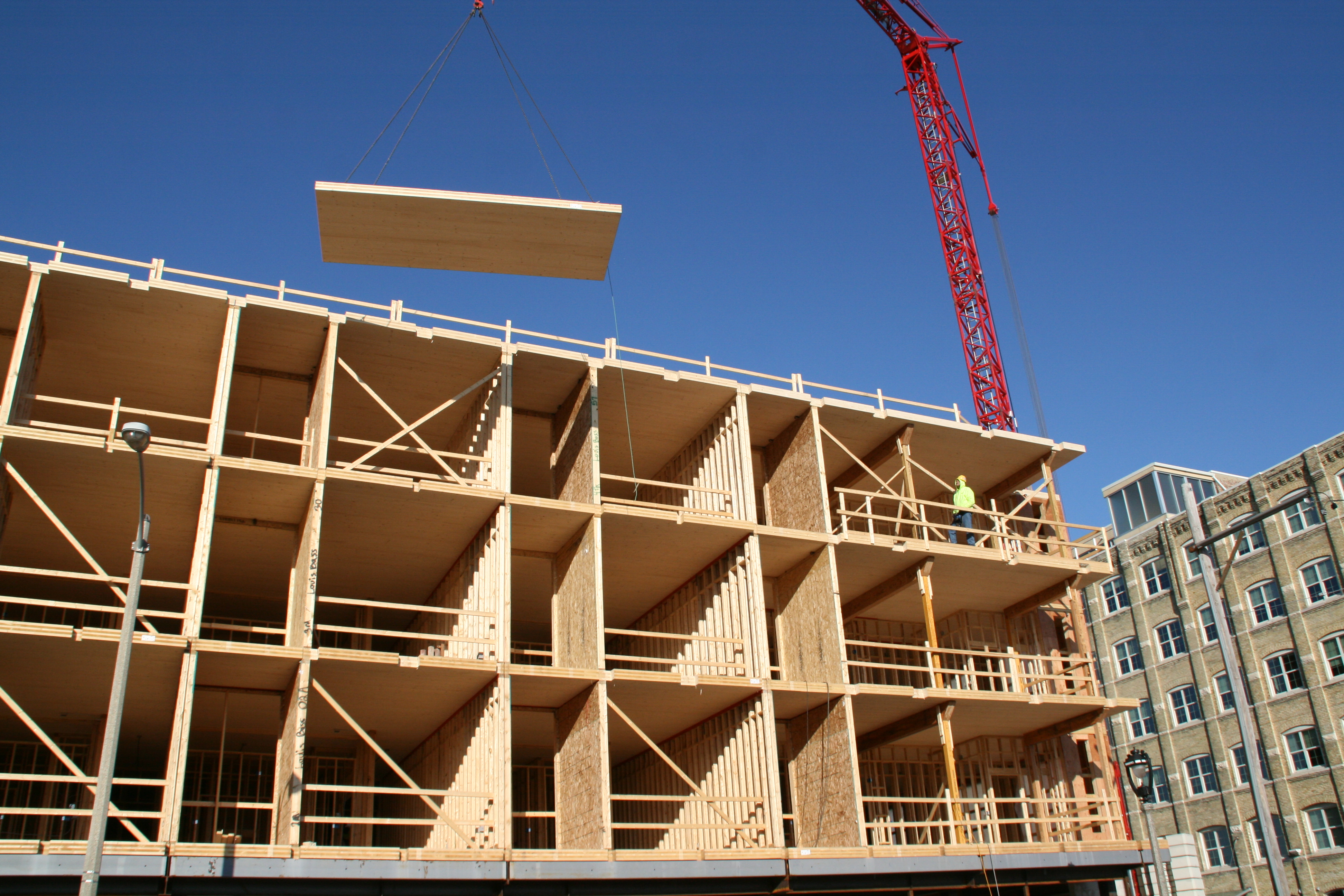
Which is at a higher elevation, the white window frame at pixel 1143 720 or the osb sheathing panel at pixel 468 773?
the white window frame at pixel 1143 720

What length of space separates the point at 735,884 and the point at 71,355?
→ 52.2 feet

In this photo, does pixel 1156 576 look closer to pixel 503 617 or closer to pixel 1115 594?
pixel 1115 594

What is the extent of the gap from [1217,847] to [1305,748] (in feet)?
22.3

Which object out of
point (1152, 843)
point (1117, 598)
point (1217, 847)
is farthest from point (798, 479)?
point (1117, 598)

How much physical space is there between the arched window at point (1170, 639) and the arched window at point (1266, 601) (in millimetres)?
4268

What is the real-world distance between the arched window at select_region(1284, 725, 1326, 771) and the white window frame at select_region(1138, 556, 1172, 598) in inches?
365

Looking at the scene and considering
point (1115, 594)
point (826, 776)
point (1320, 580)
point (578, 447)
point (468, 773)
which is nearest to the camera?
point (468, 773)

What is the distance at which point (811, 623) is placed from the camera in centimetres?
2344

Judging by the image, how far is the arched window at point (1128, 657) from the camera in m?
52.5

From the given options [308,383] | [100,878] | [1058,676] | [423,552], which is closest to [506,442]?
[423,552]

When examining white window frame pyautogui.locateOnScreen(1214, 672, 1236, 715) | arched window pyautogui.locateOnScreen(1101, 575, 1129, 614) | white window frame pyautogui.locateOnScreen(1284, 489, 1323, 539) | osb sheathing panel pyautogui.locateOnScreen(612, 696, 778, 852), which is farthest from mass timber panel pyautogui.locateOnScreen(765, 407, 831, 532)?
arched window pyautogui.locateOnScreen(1101, 575, 1129, 614)

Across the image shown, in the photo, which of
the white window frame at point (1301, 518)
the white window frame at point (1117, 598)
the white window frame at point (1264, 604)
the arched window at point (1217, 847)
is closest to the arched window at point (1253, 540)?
the white window frame at point (1301, 518)

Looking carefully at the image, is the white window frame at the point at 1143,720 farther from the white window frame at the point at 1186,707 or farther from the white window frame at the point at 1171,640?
the white window frame at the point at 1171,640

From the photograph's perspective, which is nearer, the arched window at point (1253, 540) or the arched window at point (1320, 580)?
the arched window at point (1320, 580)
